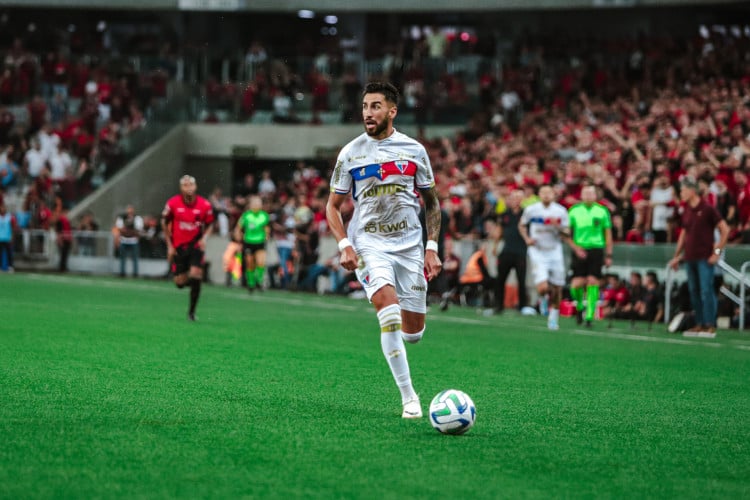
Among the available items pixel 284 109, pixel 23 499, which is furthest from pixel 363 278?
pixel 284 109

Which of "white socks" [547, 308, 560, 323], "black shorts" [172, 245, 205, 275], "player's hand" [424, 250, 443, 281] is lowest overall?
"white socks" [547, 308, 560, 323]

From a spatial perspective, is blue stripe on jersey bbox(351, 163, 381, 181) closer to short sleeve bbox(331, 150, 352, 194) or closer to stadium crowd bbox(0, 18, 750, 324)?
short sleeve bbox(331, 150, 352, 194)

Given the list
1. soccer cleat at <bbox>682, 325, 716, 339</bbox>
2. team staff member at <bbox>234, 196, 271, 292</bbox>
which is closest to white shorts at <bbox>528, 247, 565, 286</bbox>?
soccer cleat at <bbox>682, 325, 716, 339</bbox>

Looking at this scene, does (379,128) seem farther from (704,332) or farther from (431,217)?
(704,332)

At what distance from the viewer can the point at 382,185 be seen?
8.71 metres

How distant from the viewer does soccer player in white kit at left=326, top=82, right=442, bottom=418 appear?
337 inches

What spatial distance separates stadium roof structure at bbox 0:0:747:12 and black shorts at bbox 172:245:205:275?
21.0 metres

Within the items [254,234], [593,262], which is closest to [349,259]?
[593,262]

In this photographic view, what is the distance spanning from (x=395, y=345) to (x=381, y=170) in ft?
4.21

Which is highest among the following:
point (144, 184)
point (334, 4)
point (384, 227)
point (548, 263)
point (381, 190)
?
point (334, 4)

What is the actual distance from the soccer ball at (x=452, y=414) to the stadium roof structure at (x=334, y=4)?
2902cm

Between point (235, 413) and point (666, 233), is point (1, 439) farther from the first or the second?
point (666, 233)

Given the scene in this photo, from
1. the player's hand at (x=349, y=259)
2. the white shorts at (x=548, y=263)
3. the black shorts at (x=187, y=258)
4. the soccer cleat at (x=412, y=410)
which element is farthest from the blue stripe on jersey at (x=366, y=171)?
the white shorts at (x=548, y=263)

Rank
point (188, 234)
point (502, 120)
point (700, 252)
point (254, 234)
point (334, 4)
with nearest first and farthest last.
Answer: point (188, 234)
point (700, 252)
point (254, 234)
point (502, 120)
point (334, 4)
